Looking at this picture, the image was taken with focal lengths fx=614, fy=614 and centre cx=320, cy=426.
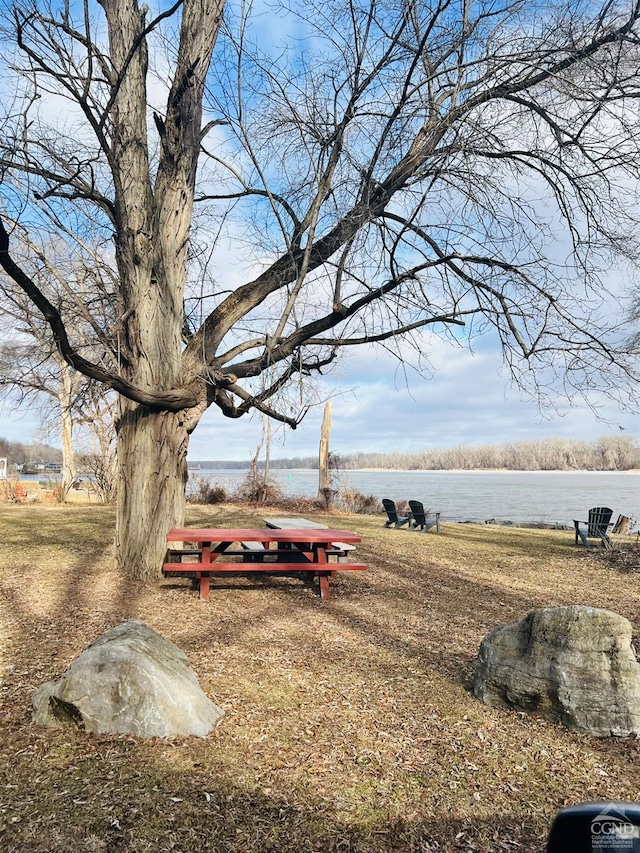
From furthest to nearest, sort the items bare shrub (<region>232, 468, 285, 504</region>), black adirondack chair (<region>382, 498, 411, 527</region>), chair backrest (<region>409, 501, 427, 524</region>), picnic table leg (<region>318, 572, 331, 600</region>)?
bare shrub (<region>232, 468, 285, 504</region>) < black adirondack chair (<region>382, 498, 411, 527</region>) < chair backrest (<region>409, 501, 427, 524</region>) < picnic table leg (<region>318, 572, 331, 600</region>)

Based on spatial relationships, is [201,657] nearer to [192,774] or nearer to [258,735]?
[258,735]

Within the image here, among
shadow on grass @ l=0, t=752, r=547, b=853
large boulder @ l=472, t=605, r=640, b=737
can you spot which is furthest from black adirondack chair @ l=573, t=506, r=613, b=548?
shadow on grass @ l=0, t=752, r=547, b=853

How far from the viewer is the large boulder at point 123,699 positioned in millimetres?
3602

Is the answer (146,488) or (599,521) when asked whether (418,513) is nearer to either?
(599,521)

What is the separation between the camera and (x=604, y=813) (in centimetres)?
87

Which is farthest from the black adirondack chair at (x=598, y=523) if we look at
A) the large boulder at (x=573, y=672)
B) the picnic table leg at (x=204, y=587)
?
the large boulder at (x=573, y=672)

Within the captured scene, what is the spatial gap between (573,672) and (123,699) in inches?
113

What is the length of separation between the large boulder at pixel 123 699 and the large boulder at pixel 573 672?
2049 millimetres

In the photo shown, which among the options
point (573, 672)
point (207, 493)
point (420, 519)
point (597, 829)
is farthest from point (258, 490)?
point (597, 829)

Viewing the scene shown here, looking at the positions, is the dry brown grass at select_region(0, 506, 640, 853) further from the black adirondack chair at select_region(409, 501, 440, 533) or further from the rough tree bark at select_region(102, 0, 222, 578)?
the black adirondack chair at select_region(409, 501, 440, 533)

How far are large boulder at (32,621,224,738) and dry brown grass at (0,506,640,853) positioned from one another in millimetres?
94

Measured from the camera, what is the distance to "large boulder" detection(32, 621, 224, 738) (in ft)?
11.8

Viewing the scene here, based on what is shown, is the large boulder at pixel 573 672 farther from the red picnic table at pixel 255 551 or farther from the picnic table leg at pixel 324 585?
the picnic table leg at pixel 324 585

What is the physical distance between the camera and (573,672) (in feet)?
13.3
